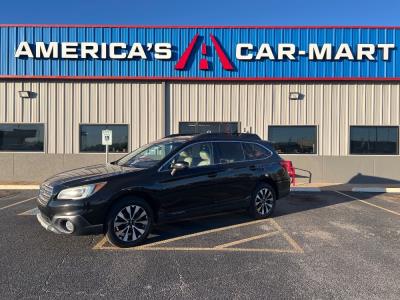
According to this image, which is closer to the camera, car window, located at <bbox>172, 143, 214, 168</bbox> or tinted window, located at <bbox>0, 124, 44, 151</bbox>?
car window, located at <bbox>172, 143, 214, 168</bbox>

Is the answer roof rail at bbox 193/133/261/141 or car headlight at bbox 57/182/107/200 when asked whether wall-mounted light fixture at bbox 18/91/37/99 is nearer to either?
roof rail at bbox 193/133/261/141

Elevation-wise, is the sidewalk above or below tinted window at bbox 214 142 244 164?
below

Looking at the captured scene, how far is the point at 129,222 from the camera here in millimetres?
5969

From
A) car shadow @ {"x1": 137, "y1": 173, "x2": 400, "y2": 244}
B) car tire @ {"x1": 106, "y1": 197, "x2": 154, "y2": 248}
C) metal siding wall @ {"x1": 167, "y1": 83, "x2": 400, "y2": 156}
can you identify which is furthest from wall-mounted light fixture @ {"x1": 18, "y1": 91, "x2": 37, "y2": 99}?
car tire @ {"x1": 106, "y1": 197, "x2": 154, "y2": 248}

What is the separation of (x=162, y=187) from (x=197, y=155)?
1026mm

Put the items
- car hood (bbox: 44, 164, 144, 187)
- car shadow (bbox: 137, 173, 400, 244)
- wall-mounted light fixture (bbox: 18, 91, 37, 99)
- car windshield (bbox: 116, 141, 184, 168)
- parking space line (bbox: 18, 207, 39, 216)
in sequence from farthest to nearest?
wall-mounted light fixture (bbox: 18, 91, 37, 99) < parking space line (bbox: 18, 207, 39, 216) < car shadow (bbox: 137, 173, 400, 244) < car windshield (bbox: 116, 141, 184, 168) < car hood (bbox: 44, 164, 144, 187)

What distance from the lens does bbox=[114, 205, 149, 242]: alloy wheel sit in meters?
5.88

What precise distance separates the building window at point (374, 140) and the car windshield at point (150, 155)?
1048cm

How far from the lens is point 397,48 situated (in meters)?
15.4

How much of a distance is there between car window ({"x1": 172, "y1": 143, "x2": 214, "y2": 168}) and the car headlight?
1444 mm

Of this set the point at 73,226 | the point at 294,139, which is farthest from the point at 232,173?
the point at 294,139

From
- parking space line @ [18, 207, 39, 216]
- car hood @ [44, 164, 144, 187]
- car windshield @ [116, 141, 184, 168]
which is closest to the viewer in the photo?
car hood @ [44, 164, 144, 187]

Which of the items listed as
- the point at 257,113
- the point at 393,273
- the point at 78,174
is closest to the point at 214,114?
the point at 257,113

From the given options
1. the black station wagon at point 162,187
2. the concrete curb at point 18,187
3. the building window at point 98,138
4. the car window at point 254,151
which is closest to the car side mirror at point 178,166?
the black station wagon at point 162,187
